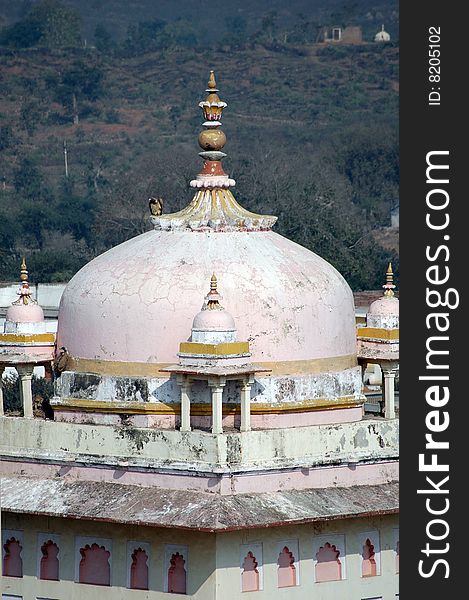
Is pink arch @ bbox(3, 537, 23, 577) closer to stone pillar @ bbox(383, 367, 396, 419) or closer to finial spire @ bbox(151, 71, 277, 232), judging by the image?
finial spire @ bbox(151, 71, 277, 232)

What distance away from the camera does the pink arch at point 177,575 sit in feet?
90.3

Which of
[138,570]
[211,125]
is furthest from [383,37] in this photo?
[138,570]

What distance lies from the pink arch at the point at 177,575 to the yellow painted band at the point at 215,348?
1.95 metres

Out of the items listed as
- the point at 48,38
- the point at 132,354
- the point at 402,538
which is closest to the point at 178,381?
the point at 132,354

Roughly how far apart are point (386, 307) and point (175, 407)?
281 centimetres

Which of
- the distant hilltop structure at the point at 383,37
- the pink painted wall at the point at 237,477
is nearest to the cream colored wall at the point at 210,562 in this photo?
the pink painted wall at the point at 237,477

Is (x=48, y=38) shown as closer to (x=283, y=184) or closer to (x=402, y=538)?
(x=283, y=184)

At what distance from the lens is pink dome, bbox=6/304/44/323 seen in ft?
95.9

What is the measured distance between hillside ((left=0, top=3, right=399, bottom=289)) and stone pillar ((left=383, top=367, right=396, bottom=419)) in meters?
34.8

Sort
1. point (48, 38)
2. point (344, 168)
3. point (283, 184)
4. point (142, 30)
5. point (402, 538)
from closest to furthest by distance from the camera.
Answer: point (402, 538) < point (283, 184) < point (344, 168) < point (48, 38) < point (142, 30)

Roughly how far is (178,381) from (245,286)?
4.05 ft

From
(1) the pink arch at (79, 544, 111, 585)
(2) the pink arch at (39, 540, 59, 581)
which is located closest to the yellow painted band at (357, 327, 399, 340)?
(1) the pink arch at (79, 544, 111, 585)

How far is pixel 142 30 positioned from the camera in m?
134

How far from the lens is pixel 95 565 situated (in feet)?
92.5
